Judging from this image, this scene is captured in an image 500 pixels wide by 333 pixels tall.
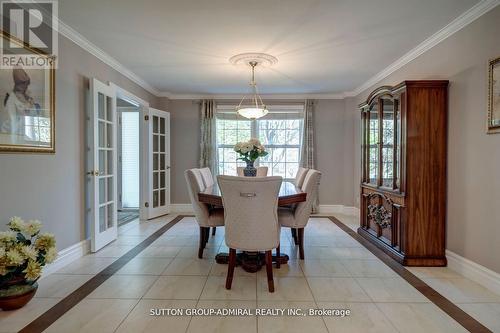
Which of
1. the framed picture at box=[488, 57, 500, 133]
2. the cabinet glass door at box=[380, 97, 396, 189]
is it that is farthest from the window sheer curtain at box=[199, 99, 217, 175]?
the framed picture at box=[488, 57, 500, 133]

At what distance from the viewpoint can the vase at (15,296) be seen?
6.30ft

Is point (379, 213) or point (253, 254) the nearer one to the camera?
point (253, 254)

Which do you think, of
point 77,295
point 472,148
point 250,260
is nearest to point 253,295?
point 250,260

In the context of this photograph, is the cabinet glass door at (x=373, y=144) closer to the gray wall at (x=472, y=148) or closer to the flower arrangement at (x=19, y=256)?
the gray wall at (x=472, y=148)

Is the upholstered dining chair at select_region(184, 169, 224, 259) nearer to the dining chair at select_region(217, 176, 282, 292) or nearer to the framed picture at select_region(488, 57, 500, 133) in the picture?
the dining chair at select_region(217, 176, 282, 292)

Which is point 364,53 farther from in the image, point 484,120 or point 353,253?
point 353,253

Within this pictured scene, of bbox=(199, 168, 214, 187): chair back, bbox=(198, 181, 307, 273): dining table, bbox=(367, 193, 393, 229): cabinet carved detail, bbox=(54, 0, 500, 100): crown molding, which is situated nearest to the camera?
bbox=(54, 0, 500, 100): crown molding

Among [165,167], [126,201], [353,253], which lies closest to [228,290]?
[353,253]

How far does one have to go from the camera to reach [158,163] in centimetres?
520

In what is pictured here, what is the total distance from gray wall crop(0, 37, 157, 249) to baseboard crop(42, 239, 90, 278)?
0.06m

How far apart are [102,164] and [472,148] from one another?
3.88 m

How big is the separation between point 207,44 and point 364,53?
189 centimetres

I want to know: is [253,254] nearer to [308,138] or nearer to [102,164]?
[102,164]

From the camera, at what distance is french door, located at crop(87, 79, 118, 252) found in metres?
3.11
